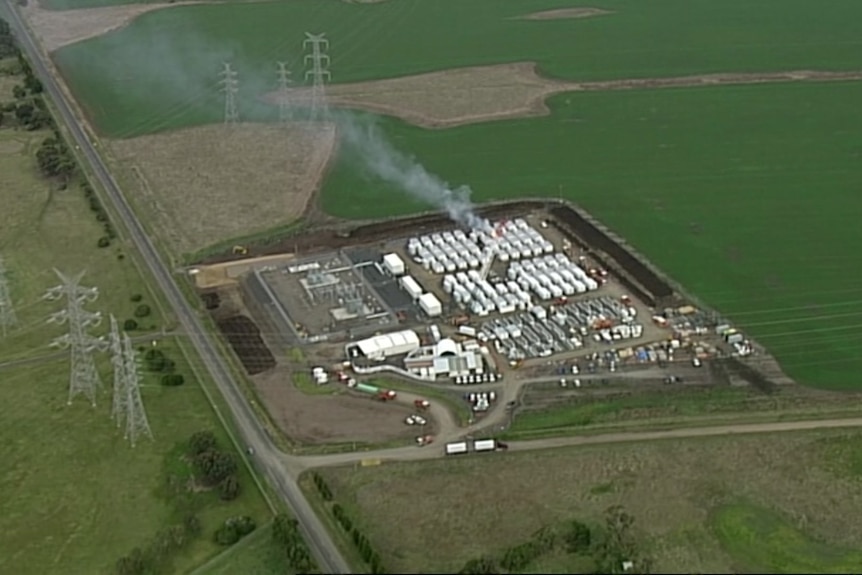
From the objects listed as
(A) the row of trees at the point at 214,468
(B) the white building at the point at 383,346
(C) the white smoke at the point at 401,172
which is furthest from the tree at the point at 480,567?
(C) the white smoke at the point at 401,172

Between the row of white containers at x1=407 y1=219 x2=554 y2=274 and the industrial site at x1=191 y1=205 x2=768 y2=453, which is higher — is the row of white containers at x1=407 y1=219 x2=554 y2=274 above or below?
above

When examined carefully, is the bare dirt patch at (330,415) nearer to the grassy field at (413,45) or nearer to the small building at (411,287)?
the small building at (411,287)

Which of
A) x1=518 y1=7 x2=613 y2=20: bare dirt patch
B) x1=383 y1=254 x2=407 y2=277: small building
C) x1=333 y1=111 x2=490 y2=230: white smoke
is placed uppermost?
x1=518 y1=7 x2=613 y2=20: bare dirt patch

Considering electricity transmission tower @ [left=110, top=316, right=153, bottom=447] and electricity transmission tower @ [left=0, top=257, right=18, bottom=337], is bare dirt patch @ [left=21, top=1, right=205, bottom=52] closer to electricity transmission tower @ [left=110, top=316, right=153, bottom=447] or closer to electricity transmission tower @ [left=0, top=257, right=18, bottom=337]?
electricity transmission tower @ [left=0, top=257, right=18, bottom=337]

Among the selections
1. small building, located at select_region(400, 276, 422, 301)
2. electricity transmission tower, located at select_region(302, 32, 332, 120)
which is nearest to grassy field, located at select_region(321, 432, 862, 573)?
small building, located at select_region(400, 276, 422, 301)

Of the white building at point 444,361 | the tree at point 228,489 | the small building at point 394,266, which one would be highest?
the small building at point 394,266

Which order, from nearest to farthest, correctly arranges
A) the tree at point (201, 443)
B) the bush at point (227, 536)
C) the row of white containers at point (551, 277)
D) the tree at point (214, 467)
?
the bush at point (227, 536) < the tree at point (214, 467) < the tree at point (201, 443) < the row of white containers at point (551, 277)

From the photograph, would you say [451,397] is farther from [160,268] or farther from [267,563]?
[160,268]
